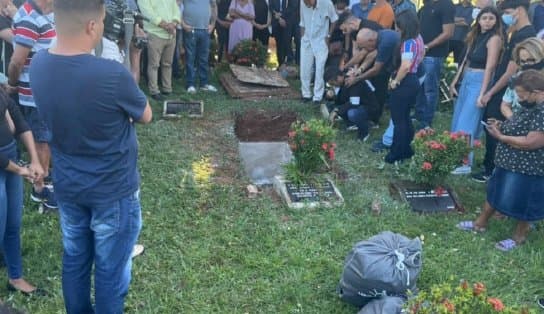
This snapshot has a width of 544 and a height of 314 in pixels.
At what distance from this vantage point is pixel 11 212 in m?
3.72

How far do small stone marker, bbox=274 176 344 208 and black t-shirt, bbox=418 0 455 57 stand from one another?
284cm

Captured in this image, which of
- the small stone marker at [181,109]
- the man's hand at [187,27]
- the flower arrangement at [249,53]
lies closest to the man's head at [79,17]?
the small stone marker at [181,109]

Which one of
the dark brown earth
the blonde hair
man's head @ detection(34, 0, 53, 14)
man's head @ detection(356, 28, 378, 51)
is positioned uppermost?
man's head @ detection(34, 0, 53, 14)

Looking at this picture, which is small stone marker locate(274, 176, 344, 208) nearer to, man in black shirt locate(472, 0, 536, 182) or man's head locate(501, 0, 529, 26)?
man in black shirt locate(472, 0, 536, 182)

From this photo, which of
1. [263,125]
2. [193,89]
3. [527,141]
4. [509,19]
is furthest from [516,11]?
[193,89]

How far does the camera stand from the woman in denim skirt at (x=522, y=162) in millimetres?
4453

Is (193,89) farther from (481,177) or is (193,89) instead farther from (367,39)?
(481,177)

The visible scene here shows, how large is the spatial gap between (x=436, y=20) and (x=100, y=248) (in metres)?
5.87

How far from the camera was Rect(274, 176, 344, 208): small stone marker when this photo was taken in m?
5.50

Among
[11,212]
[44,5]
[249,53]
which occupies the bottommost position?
[249,53]

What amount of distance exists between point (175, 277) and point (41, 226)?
1.44 m

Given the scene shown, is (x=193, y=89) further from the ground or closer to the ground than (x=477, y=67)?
closer to the ground

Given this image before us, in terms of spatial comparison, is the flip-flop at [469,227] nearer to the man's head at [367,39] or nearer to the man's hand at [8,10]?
the man's head at [367,39]

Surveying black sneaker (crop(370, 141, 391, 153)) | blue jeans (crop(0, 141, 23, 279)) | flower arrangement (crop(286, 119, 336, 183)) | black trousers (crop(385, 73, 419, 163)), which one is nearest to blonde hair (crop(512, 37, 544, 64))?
black trousers (crop(385, 73, 419, 163))
